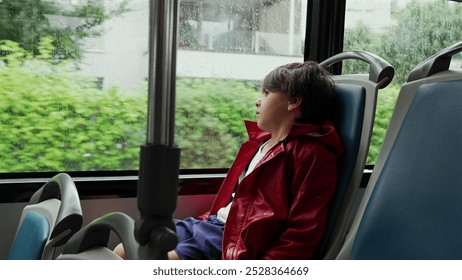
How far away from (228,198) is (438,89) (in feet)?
3.09

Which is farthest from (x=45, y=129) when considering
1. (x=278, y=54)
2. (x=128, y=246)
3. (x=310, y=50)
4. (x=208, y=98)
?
(x=128, y=246)

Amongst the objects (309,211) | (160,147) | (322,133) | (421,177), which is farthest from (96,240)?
(322,133)

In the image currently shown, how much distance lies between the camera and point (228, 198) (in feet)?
6.40

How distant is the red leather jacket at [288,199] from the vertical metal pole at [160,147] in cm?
108

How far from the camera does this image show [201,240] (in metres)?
1.73

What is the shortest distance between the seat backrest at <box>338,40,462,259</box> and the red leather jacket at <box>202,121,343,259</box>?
8.4 inches

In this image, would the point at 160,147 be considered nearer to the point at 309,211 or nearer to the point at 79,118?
the point at 309,211

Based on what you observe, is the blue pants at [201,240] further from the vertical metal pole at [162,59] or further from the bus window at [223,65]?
the vertical metal pole at [162,59]

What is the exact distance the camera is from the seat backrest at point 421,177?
109cm

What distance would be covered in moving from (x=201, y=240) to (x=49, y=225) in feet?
2.48

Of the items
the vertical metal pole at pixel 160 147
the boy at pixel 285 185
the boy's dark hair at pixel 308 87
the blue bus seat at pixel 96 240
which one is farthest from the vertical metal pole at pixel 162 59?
the boy's dark hair at pixel 308 87

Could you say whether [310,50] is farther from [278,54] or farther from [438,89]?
[438,89]

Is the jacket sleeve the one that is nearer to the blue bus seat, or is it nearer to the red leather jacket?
the red leather jacket

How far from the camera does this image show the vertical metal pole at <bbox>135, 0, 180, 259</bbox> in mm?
460
